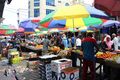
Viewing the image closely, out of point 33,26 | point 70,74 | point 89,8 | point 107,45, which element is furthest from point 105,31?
point 70,74

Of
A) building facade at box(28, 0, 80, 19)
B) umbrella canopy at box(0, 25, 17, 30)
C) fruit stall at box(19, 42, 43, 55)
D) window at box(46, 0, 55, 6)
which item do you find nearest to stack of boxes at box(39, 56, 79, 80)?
fruit stall at box(19, 42, 43, 55)

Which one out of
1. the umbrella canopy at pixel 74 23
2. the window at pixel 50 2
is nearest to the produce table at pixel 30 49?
the umbrella canopy at pixel 74 23

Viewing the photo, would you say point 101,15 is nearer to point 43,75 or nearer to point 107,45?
point 43,75

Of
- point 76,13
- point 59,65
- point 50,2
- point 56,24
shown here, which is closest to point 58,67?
point 59,65

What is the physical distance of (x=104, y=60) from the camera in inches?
418

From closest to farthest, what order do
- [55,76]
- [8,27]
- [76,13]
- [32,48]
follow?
[55,76]
[76,13]
[32,48]
[8,27]

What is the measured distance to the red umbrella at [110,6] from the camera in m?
7.84

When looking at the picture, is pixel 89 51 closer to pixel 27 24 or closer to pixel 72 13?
pixel 72 13

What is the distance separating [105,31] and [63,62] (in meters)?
25.6

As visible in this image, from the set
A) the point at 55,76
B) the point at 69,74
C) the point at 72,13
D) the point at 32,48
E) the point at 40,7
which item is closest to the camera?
the point at 69,74

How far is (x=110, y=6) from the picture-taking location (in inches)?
313

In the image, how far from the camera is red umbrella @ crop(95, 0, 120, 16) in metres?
7.84

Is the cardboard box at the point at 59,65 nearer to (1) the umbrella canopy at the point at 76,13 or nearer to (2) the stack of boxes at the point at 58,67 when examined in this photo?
(2) the stack of boxes at the point at 58,67

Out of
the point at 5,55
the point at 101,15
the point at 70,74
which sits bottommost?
the point at 5,55
